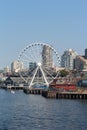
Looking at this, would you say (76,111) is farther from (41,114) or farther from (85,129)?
(85,129)

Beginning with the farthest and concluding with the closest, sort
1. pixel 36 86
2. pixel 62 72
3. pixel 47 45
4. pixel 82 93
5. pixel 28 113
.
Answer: pixel 62 72, pixel 36 86, pixel 47 45, pixel 82 93, pixel 28 113

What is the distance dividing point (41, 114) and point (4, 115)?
4742 mm

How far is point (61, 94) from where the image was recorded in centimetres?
9894

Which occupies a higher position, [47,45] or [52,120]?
[47,45]

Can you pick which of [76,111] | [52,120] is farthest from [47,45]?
[52,120]

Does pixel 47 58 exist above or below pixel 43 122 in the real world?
above

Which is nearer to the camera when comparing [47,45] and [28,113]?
[28,113]

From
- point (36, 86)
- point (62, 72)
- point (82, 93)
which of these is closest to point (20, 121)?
point (82, 93)

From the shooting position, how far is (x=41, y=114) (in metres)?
58.4

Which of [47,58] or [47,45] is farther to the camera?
[47,58]

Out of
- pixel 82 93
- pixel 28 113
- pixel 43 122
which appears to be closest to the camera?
pixel 43 122

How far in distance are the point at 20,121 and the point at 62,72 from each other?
458 feet

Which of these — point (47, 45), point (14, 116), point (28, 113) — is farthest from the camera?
point (47, 45)

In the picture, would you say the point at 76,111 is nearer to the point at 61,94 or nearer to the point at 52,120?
the point at 52,120
